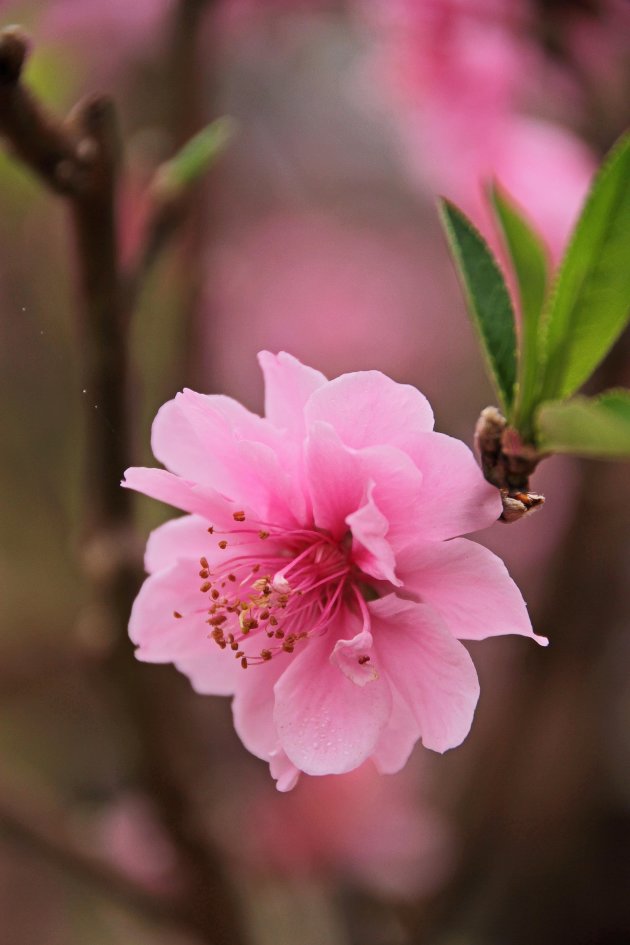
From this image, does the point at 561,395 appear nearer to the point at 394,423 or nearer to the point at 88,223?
the point at 394,423

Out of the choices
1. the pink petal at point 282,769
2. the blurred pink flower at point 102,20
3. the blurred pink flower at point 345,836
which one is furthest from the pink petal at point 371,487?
the blurred pink flower at point 345,836

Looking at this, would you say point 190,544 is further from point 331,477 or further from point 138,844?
point 138,844

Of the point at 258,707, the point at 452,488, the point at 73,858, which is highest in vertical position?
the point at 452,488

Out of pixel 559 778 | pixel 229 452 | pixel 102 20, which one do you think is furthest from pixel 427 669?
pixel 559 778

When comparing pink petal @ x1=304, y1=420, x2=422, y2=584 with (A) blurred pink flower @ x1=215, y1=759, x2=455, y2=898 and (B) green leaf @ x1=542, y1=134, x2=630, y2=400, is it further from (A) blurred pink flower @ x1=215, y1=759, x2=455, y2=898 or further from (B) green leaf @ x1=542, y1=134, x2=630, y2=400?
(A) blurred pink flower @ x1=215, y1=759, x2=455, y2=898

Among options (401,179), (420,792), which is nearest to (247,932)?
(420,792)

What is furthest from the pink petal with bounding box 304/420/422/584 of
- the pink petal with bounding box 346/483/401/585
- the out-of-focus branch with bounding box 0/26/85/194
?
the out-of-focus branch with bounding box 0/26/85/194
